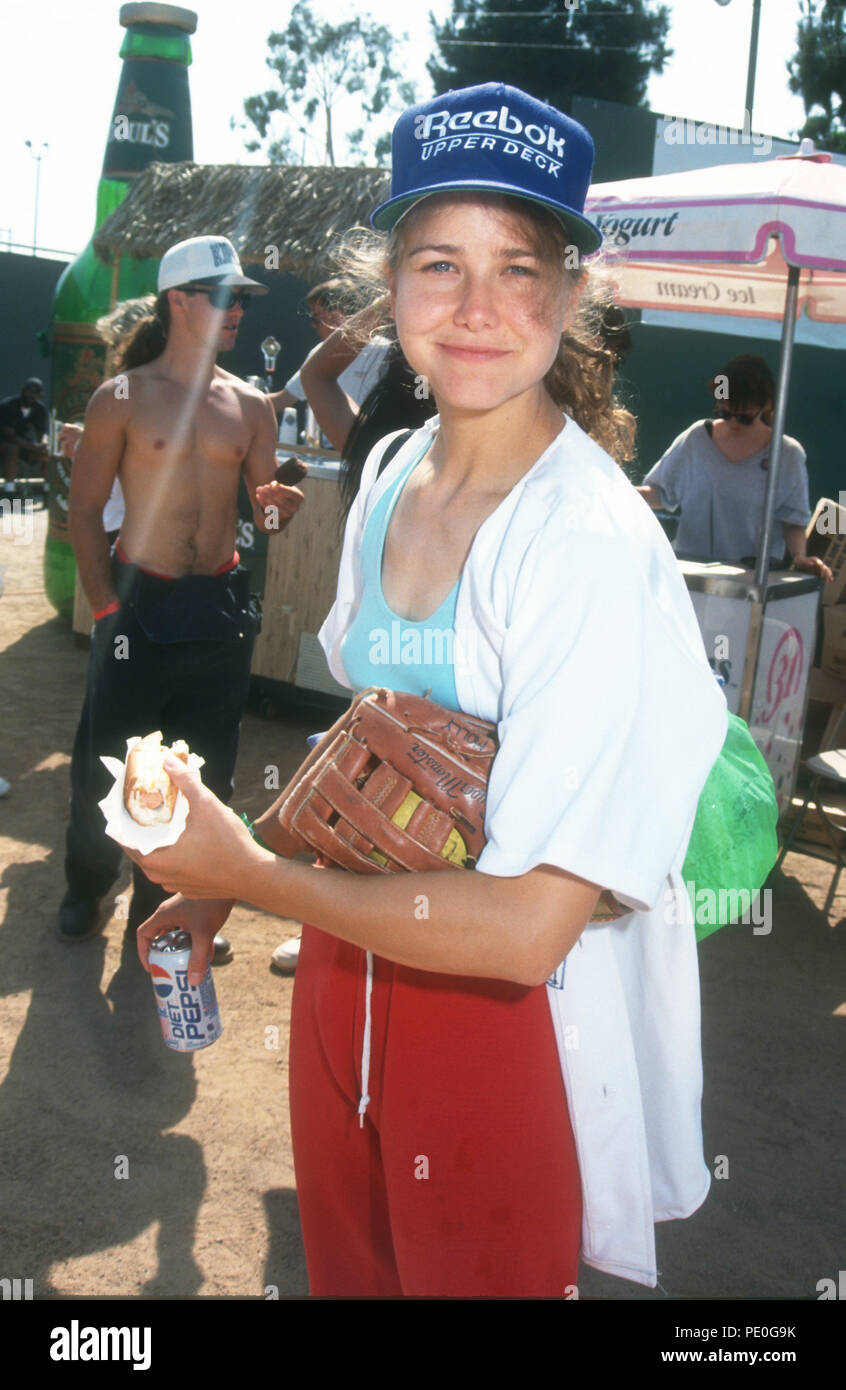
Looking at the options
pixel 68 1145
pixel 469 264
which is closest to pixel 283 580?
pixel 68 1145

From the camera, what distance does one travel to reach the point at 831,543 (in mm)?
6902

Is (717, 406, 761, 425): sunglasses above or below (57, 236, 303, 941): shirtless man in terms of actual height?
above

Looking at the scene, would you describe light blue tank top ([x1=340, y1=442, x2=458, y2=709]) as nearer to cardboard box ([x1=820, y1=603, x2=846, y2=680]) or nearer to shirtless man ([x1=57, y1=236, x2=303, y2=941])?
shirtless man ([x1=57, y1=236, x2=303, y2=941])

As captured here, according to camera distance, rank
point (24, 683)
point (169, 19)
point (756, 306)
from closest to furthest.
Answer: point (756, 306)
point (24, 683)
point (169, 19)

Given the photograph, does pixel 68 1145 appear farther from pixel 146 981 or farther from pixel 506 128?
pixel 506 128

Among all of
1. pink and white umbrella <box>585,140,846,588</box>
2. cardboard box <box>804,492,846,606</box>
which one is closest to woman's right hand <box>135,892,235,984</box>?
pink and white umbrella <box>585,140,846,588</box>

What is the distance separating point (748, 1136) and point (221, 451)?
2.82 metres

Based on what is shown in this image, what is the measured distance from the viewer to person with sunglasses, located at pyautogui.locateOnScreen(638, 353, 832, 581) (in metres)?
6.07

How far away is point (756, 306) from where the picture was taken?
650cm

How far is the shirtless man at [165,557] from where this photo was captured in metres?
3.97

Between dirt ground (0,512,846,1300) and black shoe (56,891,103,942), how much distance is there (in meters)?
0.05

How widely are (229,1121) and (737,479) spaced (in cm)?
440

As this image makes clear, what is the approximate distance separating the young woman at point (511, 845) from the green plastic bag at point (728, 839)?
0.10 meters

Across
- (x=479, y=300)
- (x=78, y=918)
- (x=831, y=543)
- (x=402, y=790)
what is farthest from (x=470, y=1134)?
(x=831, y=543)
